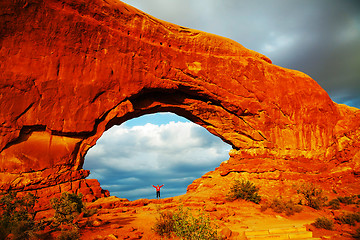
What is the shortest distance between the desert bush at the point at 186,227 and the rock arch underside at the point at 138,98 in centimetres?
678

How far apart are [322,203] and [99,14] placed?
65.5 ft

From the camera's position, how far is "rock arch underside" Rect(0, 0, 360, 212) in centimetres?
1194

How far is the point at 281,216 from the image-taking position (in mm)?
12711

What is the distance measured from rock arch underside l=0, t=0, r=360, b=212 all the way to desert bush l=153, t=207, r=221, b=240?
6.78m

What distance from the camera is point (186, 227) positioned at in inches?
237

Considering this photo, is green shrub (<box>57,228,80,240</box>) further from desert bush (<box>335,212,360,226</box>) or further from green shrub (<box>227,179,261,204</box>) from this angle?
desert bush (<box>335,212,360,226</box>)

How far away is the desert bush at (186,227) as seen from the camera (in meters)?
5.86

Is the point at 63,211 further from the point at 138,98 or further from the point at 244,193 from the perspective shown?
the point at 244,193

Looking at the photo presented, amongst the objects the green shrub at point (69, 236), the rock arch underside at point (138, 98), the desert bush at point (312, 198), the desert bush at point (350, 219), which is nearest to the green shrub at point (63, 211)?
the green shrub at point (69, 236)

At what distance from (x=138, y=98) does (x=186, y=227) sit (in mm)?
12592

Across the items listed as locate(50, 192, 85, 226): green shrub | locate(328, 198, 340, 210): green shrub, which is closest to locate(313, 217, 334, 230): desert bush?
locate(328, 198, 340, 210): green shrub

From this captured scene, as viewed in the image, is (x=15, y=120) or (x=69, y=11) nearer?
(x=15, y=120)

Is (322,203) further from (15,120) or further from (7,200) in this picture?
(15,120)

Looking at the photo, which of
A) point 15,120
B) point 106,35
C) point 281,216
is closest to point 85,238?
point 15,120
